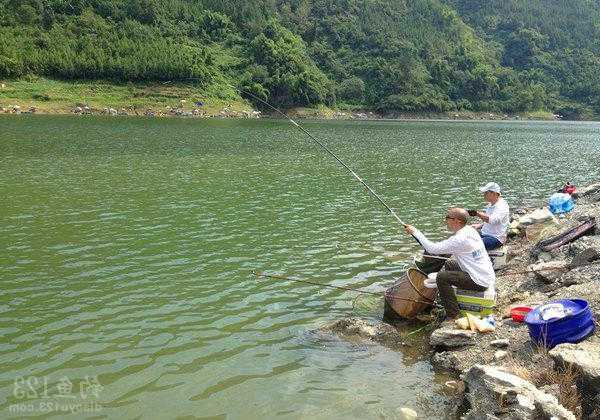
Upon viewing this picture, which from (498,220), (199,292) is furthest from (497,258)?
(199,292)

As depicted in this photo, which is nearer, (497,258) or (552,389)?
(552,389)

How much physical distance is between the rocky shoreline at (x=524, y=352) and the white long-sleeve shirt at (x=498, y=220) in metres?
1.10

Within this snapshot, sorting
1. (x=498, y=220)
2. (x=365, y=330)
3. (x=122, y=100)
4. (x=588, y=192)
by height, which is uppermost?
(x=498, y=220)

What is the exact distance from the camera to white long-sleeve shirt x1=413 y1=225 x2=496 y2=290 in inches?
409

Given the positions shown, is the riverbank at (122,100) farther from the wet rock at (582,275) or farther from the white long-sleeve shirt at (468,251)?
the wet rock at (582,275)

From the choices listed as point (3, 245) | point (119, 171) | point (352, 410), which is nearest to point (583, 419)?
point (352, 410)

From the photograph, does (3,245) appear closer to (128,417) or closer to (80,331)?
(80,331)

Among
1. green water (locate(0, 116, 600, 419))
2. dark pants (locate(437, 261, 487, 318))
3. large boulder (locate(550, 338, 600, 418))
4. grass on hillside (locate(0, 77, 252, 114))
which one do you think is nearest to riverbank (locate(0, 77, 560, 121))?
grass on hillside (locate(0, 77, 252, 114))

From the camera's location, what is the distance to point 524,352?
9.06 metres

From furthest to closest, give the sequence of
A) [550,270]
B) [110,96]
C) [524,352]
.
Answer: [110,96]
[550,270]
[524,352]

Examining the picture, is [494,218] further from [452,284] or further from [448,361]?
[448,361]

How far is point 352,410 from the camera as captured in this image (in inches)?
322

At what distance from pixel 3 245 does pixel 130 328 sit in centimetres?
770

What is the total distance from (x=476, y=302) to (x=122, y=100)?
122114 millimetres
